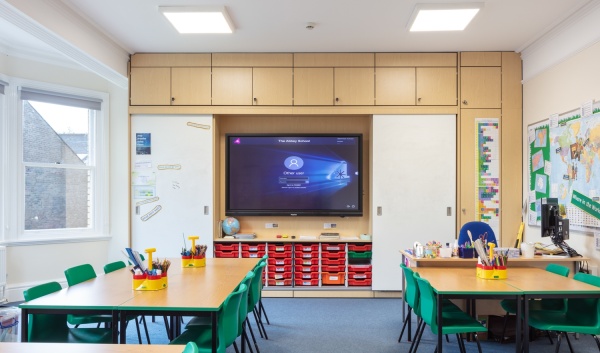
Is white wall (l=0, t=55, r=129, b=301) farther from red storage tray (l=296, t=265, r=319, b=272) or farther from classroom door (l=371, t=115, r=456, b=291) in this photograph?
classroom door (l=371, t=115, r=456, b=291)

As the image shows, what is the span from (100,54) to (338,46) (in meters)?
3.02

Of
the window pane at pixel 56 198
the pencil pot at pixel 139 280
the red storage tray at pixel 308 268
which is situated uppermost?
Answer: the window pane at pixel 56 198

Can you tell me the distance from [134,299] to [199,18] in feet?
10.4

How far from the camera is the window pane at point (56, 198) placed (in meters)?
5.89

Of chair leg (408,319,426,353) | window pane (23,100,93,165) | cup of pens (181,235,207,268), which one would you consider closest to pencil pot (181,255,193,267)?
cup of pens (181,235,207,268)

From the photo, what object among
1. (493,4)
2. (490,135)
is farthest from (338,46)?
(490,135)

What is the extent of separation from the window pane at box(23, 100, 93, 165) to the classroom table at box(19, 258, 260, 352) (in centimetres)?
299

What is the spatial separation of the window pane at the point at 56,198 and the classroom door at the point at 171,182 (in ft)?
2.58

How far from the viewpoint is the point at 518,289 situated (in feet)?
11.1

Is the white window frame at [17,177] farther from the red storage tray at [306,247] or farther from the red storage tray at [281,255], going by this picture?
the red storage tray at [306,247]

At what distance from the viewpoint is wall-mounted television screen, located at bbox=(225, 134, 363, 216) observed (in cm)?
636

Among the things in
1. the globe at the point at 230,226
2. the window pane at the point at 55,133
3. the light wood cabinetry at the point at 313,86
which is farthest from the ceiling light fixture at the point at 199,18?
the globe at the point at 230,226

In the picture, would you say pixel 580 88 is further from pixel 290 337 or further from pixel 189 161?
pixel 189 161

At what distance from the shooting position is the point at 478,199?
5980 millimetres
